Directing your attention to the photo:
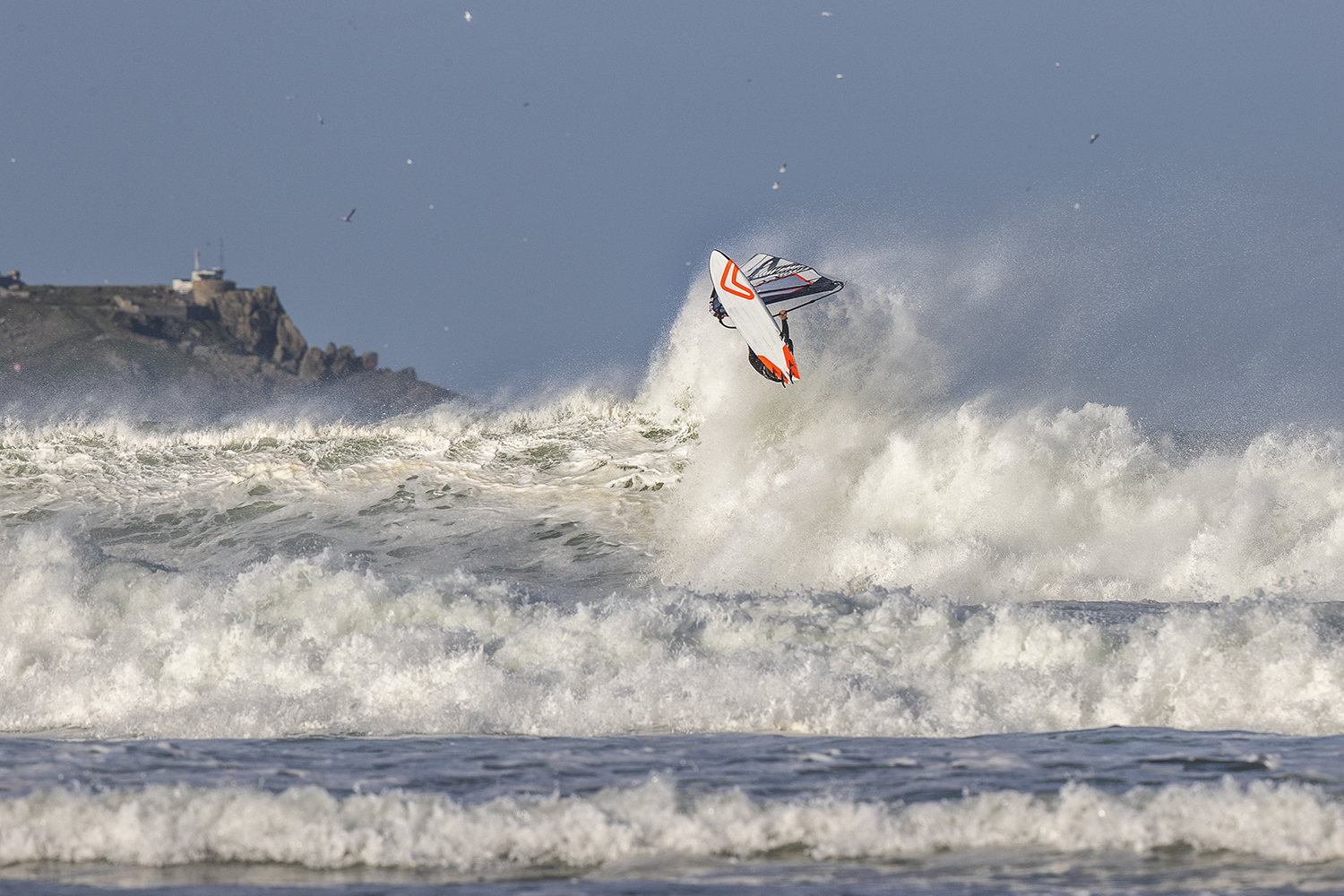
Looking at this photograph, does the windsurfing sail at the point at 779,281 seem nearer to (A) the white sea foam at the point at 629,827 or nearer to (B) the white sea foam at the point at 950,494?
(B) the white sea foam at the point at 950,494

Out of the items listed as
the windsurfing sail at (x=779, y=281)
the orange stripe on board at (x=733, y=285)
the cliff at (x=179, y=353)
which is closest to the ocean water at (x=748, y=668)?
the windsurfing sail at (x=779, y=281)

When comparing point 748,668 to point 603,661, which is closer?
point 748,668

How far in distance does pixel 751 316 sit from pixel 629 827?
823cm

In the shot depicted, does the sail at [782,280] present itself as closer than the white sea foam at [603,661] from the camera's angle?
No

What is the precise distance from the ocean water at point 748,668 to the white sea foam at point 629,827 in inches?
0.7

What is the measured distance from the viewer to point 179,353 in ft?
356

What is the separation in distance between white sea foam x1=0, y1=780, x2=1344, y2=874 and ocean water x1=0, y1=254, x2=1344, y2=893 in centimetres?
2

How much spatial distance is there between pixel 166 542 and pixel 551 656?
10.7 metres

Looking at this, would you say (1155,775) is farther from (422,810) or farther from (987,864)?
(422,810)

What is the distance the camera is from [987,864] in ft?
15.6

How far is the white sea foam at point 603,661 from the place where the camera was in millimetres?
7047

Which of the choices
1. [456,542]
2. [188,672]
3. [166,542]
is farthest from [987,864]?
[166,542]

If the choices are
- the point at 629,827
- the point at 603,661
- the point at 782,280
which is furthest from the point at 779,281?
the point at 629,827

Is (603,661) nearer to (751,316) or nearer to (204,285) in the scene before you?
(751,316)
